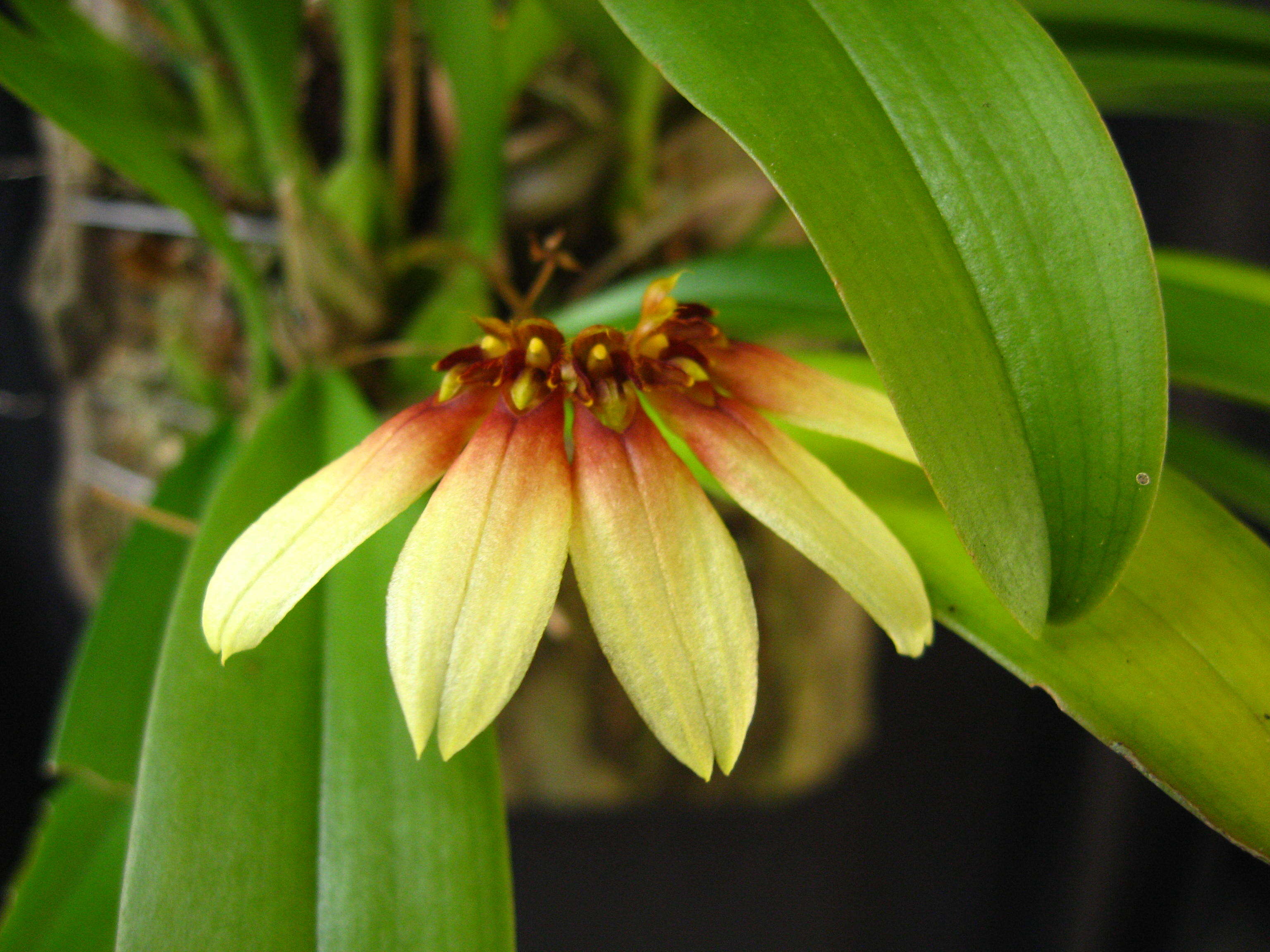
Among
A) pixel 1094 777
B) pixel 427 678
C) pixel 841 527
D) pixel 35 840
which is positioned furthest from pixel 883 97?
pixel 1094 777

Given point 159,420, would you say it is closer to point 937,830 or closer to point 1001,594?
point 1001,594

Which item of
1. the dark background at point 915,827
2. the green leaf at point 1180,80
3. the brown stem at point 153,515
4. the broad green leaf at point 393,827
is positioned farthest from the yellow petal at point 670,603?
the dark background at point 915,827

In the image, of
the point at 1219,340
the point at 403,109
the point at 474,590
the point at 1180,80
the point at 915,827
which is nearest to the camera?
the point at 474,590

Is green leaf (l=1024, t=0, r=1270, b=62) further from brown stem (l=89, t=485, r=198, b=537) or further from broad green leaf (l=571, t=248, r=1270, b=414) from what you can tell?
brown stem (l=89, t=485, r=198, b=537)

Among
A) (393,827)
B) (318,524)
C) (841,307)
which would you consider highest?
(841,307)

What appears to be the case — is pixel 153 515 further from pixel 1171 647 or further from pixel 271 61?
pixel 1171 647

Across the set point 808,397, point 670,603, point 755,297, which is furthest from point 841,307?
point 670,603

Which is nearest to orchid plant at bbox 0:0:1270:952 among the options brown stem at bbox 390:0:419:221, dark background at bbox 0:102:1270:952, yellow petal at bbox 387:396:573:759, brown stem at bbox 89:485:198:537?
yellow petal at bbox 387:396:573:759
